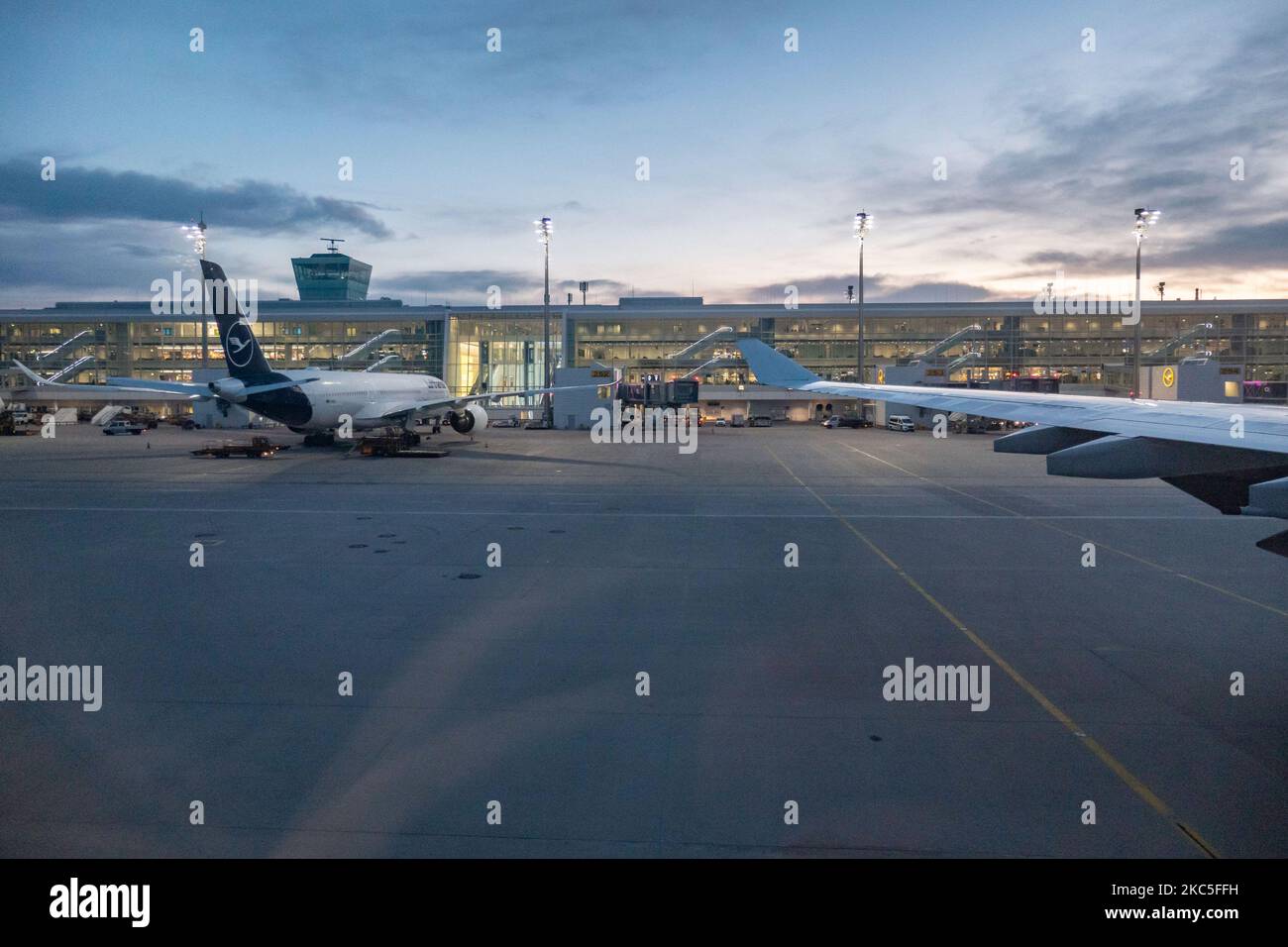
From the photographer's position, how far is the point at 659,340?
108m

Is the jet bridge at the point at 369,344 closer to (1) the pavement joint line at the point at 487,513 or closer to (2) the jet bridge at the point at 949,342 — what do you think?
(2) the jet bridge at the point at 949,342

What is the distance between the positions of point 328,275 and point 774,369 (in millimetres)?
135186

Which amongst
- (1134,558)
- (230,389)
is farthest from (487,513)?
(230,389)

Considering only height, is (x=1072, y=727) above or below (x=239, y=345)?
below

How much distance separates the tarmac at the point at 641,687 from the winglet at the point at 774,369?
3.90 meters

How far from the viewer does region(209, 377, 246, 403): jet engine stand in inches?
1556

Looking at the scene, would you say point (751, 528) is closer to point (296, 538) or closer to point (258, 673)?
point (296, 538)

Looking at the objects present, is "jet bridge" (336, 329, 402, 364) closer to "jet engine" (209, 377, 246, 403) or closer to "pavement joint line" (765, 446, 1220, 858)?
"jet engine" (209, 377, 246, 403)

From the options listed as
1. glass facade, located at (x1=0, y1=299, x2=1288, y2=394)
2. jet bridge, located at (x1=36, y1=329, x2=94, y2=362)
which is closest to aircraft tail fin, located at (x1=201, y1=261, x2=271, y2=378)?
glass facade, located at (x1=0, y1=299, x2=1288, y2=394)

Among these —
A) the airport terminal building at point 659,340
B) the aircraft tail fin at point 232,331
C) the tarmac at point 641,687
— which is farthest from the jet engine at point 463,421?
the airport terminal building at point 659,340

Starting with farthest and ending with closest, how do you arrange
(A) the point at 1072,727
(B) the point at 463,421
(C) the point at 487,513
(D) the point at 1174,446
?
(B) the point at 463,421, (C) the point at 487,513, (A) the point at 1072,727, (D) the point at 1174,446

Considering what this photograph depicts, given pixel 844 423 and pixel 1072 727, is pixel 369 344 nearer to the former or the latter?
pixel 844 423

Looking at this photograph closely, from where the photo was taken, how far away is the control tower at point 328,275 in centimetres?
13525
